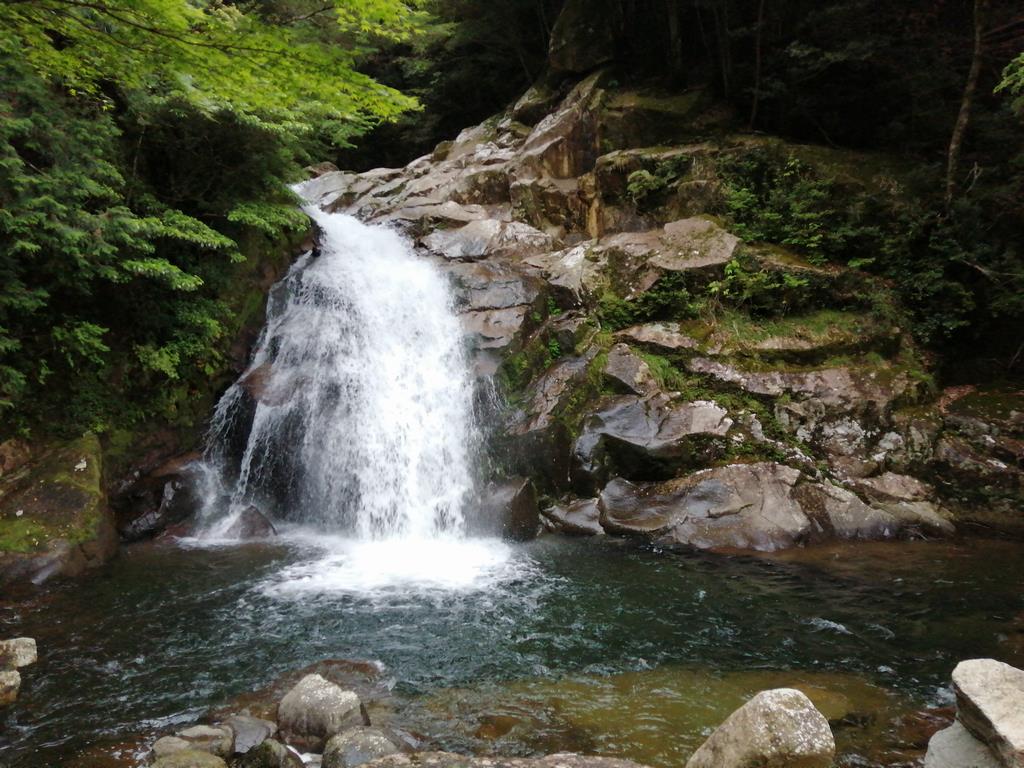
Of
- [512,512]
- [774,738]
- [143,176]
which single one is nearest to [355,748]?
[774,738]

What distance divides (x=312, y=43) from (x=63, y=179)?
457cm

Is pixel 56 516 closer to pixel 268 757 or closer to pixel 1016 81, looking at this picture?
pixel 268 757

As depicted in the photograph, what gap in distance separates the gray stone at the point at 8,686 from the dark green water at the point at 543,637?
0.35 ft

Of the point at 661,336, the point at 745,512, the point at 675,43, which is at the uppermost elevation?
the point at 675,43

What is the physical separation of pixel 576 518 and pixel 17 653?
21.9 ft

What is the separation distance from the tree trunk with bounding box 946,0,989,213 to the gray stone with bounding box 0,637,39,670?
1389cm

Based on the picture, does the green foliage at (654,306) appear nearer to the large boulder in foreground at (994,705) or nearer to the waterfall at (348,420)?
the waterfall at (348,420)

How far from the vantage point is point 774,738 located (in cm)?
326

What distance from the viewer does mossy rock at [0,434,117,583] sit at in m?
7.13

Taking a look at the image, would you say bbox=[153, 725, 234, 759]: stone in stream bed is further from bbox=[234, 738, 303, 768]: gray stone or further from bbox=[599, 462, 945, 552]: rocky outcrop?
bbox=[599, 462, 945, 552]: rocky outcrop

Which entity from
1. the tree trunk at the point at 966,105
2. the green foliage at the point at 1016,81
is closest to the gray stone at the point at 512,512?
the green foliage at the point at 1016,81

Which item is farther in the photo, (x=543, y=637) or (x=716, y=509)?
(x=716, y=509)

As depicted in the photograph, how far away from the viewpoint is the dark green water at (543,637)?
177 inches

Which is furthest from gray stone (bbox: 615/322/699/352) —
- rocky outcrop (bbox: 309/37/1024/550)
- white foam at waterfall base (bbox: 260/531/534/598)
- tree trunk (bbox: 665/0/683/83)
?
tree trunk (bbox: 665/0/683/83)
